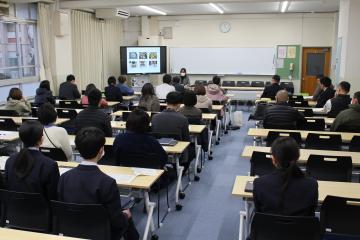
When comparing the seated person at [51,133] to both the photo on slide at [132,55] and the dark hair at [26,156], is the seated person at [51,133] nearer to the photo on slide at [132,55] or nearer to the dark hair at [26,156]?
the dark hair at [26,156]

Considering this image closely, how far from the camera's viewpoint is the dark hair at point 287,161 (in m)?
2.43

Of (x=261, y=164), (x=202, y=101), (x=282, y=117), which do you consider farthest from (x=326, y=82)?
(x=261, y=164)

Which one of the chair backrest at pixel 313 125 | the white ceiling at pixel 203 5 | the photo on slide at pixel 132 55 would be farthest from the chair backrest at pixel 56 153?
the photo on slide at pixel 132 55

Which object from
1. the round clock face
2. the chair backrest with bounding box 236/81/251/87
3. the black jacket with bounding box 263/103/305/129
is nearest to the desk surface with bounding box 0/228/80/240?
the black jacket with bounding box 263/103/305/129

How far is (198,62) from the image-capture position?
1396 cm

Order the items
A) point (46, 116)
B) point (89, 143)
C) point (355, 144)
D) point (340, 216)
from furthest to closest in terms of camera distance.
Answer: point (355, 144) < point (46, 116) < point (340, 216) < point (89, 143)

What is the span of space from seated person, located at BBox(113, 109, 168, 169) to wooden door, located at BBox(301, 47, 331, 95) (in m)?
10.6

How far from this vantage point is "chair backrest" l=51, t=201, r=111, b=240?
2.45 metres

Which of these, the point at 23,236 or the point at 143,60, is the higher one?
the point at 143,60

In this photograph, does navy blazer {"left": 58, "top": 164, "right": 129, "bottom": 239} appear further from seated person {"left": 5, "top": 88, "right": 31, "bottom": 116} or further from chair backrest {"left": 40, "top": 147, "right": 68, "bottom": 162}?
seated person {"left": 5, "top": 88, "right": 31, "bottom": 116}

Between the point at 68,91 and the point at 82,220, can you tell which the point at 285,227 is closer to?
the point at 82,220

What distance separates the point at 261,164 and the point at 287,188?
1.33 metres

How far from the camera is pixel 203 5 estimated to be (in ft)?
36.6

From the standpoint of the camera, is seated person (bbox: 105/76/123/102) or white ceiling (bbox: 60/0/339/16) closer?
seated person (bbox: 105/76/123/102)
